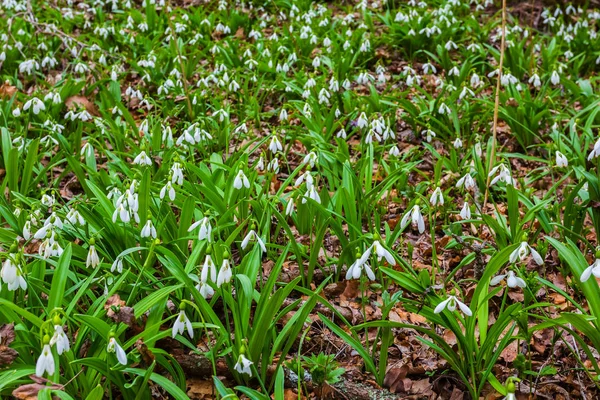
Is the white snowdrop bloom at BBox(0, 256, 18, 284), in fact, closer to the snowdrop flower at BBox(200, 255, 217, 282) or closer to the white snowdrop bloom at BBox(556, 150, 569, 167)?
the snowdrop flower at BBox(200, 255, 217, 282)

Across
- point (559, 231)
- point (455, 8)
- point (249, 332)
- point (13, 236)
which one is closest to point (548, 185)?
point (559, 231)

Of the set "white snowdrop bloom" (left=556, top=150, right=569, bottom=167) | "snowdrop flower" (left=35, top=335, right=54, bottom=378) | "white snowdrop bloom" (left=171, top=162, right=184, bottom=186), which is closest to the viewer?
"snowdrop flower" (left=35, top=335, right=54, bottom=378)

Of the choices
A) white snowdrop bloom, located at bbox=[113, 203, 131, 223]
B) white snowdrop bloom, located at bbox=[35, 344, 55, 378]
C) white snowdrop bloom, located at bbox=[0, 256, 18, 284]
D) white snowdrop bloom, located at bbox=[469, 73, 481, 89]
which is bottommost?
white snowdrop bloom, located at bbox=[35, 344, 55, 378]

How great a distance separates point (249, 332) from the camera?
7.34 ft

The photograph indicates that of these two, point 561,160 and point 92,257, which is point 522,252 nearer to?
point 561,160

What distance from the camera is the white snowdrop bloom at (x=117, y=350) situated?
179cm

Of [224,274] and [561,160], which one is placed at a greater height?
[561,160]

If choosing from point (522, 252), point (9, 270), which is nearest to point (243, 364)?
point (9, 270)

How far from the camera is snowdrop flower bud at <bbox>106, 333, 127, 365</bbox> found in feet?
5.89

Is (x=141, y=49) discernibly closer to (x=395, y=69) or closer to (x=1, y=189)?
(x=395, y=69)

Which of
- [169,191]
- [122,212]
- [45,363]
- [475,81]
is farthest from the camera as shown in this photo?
[475,81]

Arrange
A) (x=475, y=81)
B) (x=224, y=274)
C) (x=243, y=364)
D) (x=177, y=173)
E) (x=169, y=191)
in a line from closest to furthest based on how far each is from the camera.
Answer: (x=243, y=364) → (x=224, y=274) → (x=169, y=191) → (x=177, y=173) → (x=475, y=81)

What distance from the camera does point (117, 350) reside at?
5.88 ft

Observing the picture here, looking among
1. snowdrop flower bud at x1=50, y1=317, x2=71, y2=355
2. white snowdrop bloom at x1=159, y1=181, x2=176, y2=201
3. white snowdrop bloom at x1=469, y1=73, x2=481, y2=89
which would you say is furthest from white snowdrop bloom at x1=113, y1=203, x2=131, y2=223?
white snowdrop bloom at x1=469, y1=73, x2=481, y2=89
